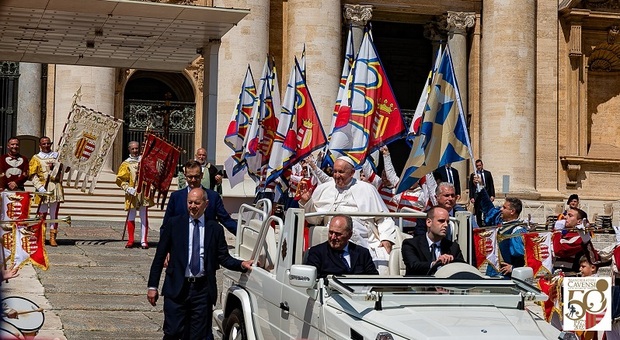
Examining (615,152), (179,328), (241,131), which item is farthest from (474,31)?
(179,328)

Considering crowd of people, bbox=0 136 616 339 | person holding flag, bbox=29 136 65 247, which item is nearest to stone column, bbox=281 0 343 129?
person holding flag, bbox=29 136 65 247

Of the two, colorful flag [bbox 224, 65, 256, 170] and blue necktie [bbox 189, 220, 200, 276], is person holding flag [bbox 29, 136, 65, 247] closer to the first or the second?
colorful flag [bbox 224, 65, 256, 170]

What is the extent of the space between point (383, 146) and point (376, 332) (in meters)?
8.49

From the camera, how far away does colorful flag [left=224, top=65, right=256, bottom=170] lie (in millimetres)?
19703

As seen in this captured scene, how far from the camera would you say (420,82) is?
119 ft

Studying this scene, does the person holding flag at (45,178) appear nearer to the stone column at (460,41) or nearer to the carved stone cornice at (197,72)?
the carved stone cornice at (197,72)

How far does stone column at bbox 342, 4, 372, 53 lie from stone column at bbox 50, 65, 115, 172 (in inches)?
279

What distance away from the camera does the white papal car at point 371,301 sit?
649 centimetres

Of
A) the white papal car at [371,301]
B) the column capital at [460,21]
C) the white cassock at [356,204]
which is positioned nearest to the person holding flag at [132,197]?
the white cassock at [356,204]

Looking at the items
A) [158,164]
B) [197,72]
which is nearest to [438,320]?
[158,164]

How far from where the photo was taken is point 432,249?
8.09 m

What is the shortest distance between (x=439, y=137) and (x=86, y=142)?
18.8 feet

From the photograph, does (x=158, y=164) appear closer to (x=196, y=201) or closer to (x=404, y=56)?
(x=196, y=201)

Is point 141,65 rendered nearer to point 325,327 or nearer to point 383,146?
point 383,146
